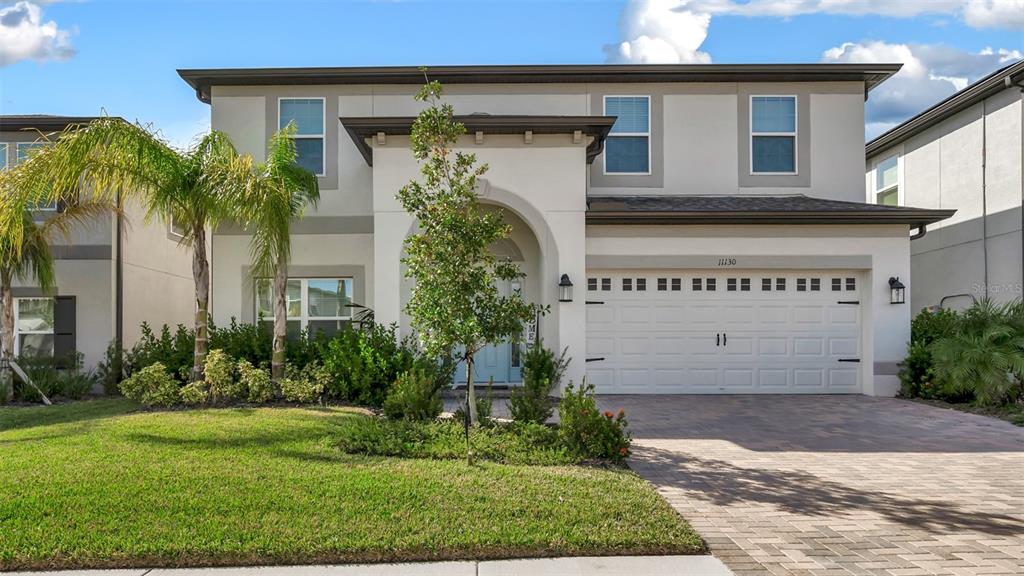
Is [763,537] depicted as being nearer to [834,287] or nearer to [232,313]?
[834,287]

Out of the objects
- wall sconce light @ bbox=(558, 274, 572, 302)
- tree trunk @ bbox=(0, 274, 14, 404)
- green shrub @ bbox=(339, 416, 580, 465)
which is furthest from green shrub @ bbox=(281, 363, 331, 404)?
tree trunk @ bbox=(0, 274, 14, 404)

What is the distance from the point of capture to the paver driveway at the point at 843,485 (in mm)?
5070

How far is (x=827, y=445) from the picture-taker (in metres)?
9.02

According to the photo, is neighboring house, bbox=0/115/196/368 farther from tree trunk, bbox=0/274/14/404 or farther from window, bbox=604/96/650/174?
window, bbox=604/96/650/174

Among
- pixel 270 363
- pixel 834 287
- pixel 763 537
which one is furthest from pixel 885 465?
pixel 270 363

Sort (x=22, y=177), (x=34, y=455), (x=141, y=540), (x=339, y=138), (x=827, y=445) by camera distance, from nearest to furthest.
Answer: (x=141, y=540), (x=34, y=455), (x=827, y=445), (x=22, y=177), (x=339, y=138)

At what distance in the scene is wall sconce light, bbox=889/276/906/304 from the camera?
13516 mm

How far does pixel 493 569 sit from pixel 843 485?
164 inches

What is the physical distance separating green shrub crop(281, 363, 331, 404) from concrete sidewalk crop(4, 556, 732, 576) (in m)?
6.11

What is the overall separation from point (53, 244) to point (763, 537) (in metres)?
14.8

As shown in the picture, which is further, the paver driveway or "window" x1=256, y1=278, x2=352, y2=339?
"window" x1=256, y1=278, x2=352, y2=339

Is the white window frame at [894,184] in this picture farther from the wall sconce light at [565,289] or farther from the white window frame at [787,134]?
the wall sconce light at [565,289]

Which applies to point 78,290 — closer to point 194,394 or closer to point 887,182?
point 194,394

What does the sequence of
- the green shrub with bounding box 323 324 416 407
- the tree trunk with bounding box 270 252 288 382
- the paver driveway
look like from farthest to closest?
1. the tree trunk with bounding box 270 252 288 382
2. the green shrub with bounding box 323 324 416 407
3. the paver driveway
